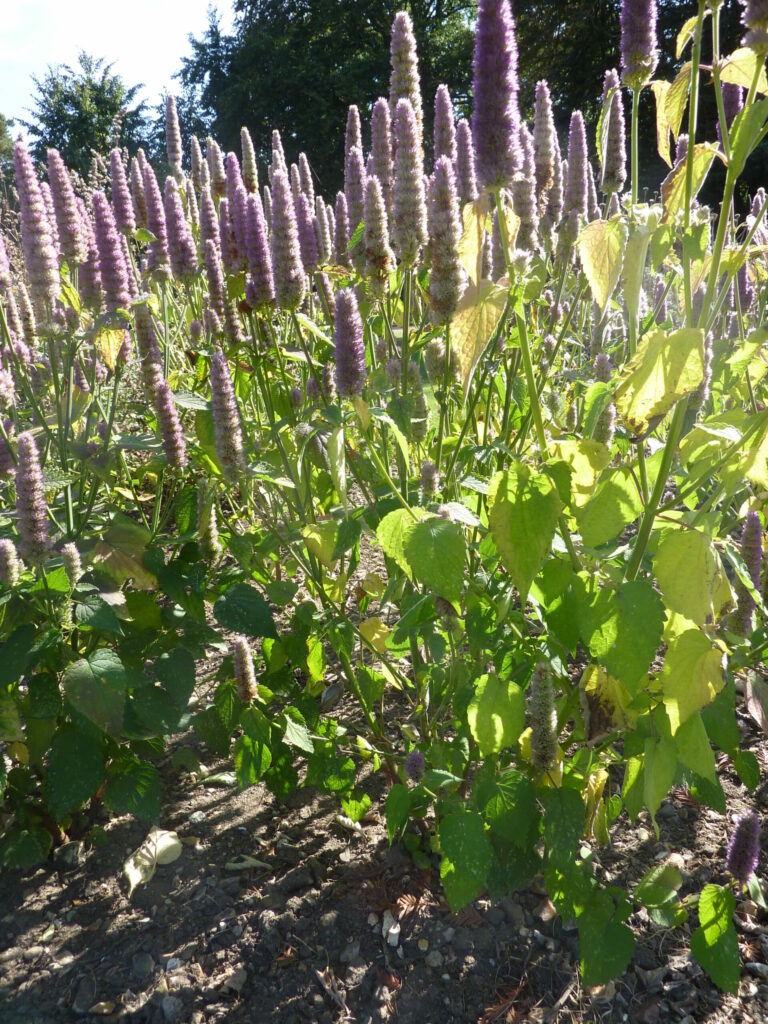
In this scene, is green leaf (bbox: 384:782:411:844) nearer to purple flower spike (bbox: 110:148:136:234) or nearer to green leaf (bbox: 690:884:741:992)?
green leaf (bbox: 690:884:741:992)

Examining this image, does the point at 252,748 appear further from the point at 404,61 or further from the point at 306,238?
the point at 404,61

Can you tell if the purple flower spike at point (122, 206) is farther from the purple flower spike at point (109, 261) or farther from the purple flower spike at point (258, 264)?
the purple flower spike at point (258, 264)

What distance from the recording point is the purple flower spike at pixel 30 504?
1.61 meters

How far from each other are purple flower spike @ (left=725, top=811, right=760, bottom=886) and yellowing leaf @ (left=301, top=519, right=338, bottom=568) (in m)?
1.09

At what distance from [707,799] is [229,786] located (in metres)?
1.46

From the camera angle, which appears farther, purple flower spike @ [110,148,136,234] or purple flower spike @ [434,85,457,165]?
purple flower spike @ [110,148,136,234]

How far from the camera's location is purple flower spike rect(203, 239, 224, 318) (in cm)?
235

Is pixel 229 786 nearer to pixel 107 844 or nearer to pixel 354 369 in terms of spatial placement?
pixel 107 844

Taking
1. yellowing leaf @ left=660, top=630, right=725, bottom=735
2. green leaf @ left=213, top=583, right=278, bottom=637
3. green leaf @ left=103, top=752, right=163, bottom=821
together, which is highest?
yellowing leaf @ left=660, top=630, right=725, bottom=735

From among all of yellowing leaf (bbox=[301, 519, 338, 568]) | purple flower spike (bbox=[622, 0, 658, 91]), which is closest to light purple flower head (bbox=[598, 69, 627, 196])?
purple flower spike (bbox=[622, 0, 658, 91])

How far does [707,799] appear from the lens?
5.73 feet

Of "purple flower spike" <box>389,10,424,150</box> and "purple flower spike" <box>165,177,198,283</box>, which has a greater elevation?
"purple flower spike" <box>389,10,424,150</box>

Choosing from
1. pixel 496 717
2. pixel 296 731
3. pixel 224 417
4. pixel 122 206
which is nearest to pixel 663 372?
pixel 496 717

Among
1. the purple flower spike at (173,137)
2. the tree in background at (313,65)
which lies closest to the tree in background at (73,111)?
the tree in background at (313,65)
